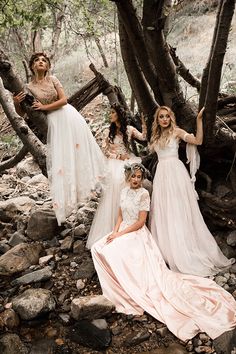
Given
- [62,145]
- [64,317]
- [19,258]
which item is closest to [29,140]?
[62,145]

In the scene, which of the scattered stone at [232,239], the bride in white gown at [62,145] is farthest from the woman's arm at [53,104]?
the scattered stone at [232,239]

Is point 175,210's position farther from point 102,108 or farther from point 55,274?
point 102,108

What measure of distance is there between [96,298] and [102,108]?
948 centimetres

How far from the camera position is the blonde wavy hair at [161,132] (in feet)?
17.4

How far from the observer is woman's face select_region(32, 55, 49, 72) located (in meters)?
5.03

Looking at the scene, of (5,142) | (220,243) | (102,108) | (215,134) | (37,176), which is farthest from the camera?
(102,108)

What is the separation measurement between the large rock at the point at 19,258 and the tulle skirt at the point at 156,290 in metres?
1.11

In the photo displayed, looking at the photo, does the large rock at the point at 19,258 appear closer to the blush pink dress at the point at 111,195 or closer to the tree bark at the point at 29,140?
the blush pink dress at the point at 111,195

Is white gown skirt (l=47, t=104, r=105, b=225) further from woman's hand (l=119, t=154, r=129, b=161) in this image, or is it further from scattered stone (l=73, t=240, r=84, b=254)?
scattered stone (l=73, t=240, r=84, b=254)

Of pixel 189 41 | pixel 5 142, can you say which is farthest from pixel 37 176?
pixel 189 41

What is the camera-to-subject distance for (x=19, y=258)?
544cm

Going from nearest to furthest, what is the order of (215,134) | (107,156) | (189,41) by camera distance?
(215,134), (107,156), (189,41)

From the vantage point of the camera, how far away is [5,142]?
39.5ft

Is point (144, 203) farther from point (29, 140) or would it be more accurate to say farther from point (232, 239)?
point (29, 140)
